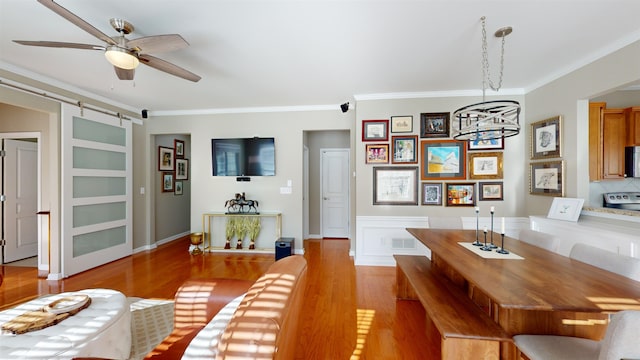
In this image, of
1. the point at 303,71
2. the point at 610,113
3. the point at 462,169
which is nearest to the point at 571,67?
the point at 610,113

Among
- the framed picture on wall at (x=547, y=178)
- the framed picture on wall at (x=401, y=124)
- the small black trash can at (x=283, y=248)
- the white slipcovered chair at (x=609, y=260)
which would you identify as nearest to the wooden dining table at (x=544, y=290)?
the white slipcovered chair at (x=609, y=260)

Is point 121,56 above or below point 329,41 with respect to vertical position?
below

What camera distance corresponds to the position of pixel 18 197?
12.5 feet

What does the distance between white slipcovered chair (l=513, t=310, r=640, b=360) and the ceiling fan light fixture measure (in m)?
3.19

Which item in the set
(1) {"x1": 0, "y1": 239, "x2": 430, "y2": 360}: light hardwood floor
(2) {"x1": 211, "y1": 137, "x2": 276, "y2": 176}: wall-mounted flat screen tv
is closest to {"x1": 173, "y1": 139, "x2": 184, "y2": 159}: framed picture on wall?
(2) {"x1": 211, "y1": 137, "x2": 276, "y2": 176}: wall-mounted flat screen tv

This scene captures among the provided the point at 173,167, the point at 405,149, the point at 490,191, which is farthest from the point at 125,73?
the point at 490,191

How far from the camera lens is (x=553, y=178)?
294 centimetres

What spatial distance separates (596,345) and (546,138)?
2684 millimetres

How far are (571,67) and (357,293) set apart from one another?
355cm

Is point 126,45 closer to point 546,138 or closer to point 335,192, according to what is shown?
point 335,192

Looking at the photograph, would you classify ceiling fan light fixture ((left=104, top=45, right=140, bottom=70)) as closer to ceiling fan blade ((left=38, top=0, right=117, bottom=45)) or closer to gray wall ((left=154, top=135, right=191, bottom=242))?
ceiling fan blade ((left=38, top=0, right=117, bottom=45))

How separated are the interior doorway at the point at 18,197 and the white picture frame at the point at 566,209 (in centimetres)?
733

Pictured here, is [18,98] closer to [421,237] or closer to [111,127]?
[111,127]

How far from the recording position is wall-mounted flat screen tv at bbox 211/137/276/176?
4.22 meters
